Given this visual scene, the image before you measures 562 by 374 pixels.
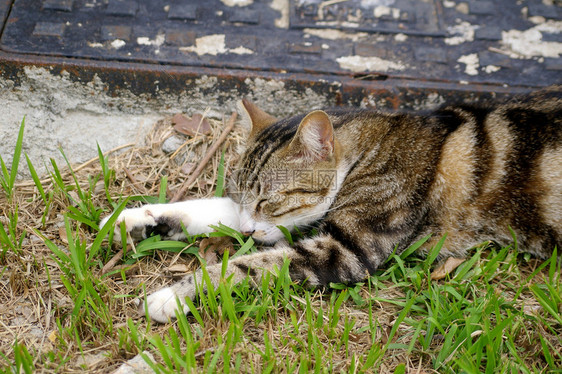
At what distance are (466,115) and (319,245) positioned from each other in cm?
99

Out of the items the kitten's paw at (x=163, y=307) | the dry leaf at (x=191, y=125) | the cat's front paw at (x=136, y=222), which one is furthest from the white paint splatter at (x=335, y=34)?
the kitten's paw at (x=163, y=307)

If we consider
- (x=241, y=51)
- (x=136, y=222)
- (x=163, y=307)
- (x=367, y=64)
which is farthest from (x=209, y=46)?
(x=163, y=307)

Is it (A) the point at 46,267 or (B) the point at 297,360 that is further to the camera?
(A) the point at 46,267

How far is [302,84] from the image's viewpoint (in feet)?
9.98

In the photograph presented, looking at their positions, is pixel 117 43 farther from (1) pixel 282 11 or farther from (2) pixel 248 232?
(2) pixel 248 232

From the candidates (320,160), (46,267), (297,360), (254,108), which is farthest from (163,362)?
(254,108)

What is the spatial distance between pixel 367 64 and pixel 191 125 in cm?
107

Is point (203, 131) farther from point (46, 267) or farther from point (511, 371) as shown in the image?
point (511, 371)

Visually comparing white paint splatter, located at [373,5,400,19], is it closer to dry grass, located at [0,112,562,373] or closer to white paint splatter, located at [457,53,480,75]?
white paint splatter, located at [457,53,480,75]

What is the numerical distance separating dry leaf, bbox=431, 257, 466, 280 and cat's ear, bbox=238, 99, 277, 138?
1.09 meters

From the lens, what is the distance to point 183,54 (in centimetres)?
308

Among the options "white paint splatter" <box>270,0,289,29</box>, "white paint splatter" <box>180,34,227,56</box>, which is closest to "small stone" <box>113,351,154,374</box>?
"white paint splatter" <box>180,34,227,56</box>

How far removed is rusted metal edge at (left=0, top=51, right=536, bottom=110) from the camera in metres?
2.98

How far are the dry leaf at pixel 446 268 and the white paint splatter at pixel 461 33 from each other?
→ 55.0 inches
